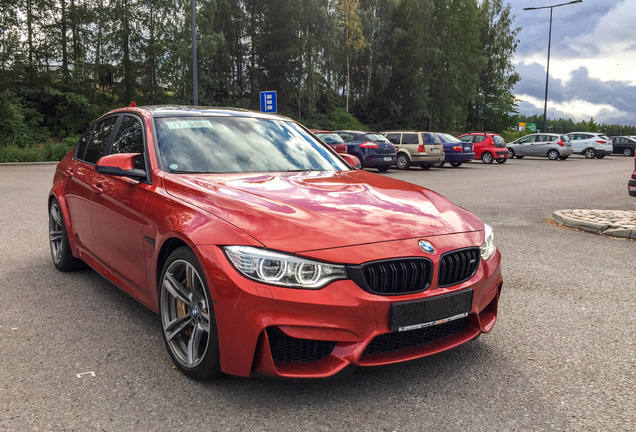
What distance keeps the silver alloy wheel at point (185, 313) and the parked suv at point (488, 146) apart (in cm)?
2798

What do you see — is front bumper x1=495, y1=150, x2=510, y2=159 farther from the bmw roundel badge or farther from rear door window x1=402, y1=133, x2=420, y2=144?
the bmw roundel badge

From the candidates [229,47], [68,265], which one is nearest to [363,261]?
[68,265]

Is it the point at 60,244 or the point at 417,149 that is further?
the point at 417,149

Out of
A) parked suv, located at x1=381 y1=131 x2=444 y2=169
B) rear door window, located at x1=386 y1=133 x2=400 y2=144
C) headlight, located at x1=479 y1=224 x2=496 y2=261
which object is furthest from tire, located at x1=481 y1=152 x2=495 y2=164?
headlight, located at x1=479 y1=224 x2=496 y2=261

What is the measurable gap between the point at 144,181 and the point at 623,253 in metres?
5.71

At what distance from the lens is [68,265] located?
17.3 feet

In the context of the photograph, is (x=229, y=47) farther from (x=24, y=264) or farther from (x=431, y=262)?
(x=431, y=262)

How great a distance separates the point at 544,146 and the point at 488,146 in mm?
6691

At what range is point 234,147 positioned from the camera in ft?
13.1

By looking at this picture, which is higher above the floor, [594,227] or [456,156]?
[456,156]

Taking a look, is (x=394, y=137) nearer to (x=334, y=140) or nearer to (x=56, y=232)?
(x=334, y=140)

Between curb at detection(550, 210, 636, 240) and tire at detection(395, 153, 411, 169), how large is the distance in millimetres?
14454

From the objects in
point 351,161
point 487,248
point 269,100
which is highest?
point 269,100

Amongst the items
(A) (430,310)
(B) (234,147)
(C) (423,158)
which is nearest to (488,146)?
(C) (423,158)
